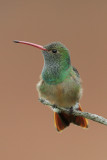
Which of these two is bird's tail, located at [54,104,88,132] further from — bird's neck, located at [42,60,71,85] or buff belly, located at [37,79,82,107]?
bird's neck, located at [42,60,71,85]

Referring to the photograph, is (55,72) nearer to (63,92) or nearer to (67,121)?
(63,92)

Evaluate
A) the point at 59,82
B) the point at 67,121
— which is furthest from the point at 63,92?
the point at 67,121

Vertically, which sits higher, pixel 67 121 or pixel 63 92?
pixel 63 92

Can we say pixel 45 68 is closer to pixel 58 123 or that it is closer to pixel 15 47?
pixel 58 123

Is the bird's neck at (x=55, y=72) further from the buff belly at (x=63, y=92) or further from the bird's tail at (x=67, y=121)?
the bird's tail at (x=67, y=121)

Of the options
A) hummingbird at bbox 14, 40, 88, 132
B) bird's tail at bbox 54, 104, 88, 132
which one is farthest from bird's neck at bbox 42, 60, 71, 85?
bird's tail at bbox 54, 104, 88, 132

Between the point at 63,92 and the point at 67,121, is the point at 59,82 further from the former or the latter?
the point at 67,121

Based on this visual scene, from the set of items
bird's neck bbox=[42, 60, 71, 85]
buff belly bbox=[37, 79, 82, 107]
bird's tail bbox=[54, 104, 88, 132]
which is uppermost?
bird's neck bbox=[42, 60, 71, 85]
